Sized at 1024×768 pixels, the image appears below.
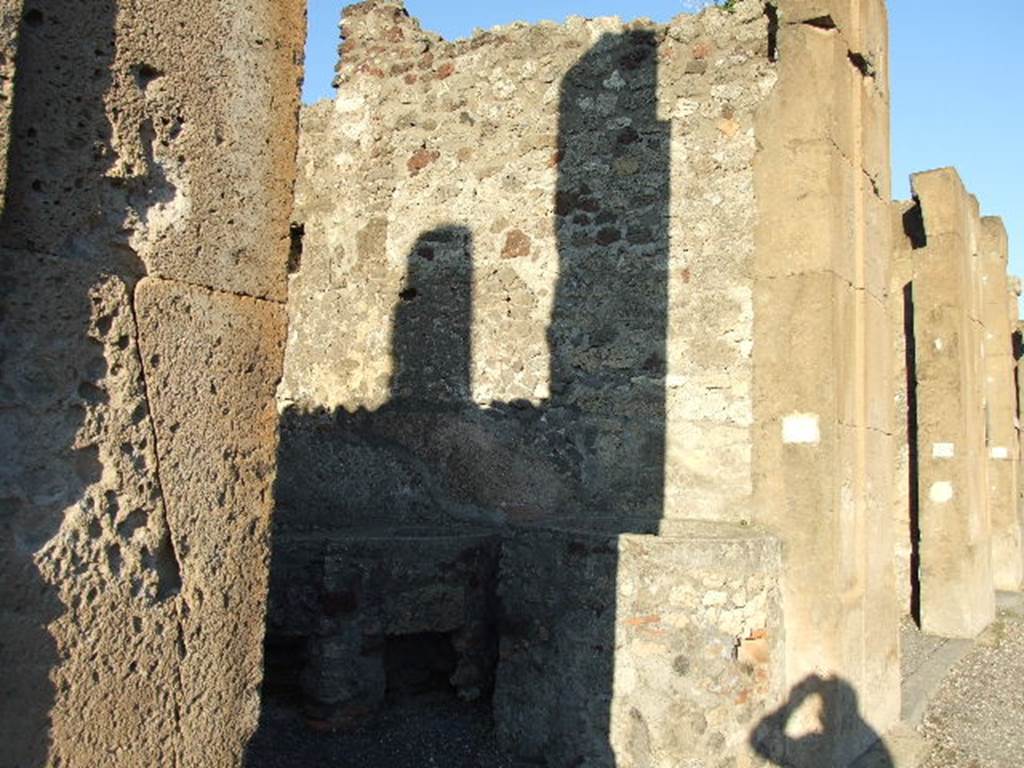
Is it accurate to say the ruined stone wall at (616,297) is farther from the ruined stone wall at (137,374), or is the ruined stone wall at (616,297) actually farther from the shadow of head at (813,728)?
the ruined stone wall at (137,374)

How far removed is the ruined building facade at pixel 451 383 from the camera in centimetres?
161

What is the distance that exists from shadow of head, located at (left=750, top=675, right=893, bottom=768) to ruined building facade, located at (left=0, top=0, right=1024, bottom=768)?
0.02 metres

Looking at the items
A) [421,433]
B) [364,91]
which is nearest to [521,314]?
[421,433]

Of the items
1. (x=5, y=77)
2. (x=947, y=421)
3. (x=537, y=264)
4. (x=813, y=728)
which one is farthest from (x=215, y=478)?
(x=947, y=421)

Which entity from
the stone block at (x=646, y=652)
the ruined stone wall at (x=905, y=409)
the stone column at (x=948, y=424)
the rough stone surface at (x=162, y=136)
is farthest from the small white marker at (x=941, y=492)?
the rough stone surface at (x=162, y=136)

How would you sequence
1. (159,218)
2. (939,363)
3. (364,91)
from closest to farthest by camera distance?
(159,218) → (364,91) → (939,363)

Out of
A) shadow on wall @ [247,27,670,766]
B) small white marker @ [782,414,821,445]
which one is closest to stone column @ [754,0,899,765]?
small white marker @ [782,414,821,445]

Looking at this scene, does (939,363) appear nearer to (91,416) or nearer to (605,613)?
(605,613)

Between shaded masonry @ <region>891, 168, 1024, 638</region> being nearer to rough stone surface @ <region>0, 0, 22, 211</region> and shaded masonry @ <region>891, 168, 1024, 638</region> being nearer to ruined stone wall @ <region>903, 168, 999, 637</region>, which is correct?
ruined stone wall @ <region>903, 168, 999, 637</region>

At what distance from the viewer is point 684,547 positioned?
3.71 metres

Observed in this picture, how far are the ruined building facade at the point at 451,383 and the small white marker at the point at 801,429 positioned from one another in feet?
0.05

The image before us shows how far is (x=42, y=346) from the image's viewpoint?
1.56 meters

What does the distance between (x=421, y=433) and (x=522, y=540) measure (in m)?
1.48

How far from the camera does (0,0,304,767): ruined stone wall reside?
1.53 meters
